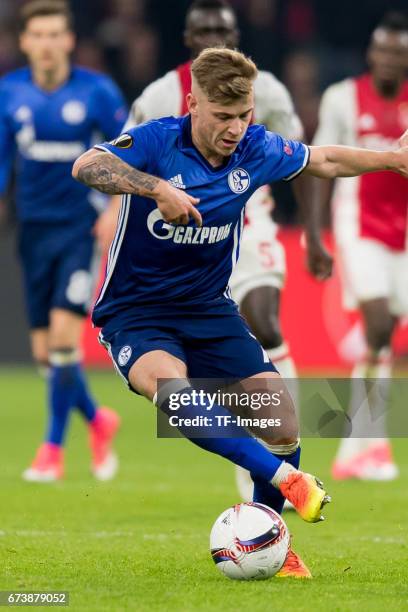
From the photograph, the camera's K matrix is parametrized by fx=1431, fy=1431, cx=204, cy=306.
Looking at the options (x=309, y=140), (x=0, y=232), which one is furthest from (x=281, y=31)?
(x=0, y=232)

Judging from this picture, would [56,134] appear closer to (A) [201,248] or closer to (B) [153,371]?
(A) [201,248]

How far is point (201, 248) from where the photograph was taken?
5.80m

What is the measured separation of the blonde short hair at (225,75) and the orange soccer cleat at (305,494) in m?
1.45

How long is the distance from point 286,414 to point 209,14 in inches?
117

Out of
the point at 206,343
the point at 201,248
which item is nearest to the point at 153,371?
the point at 206,343

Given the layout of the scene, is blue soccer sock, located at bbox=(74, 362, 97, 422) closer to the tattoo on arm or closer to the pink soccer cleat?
the pink soccer cleat

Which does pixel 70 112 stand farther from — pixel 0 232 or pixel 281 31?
pixel 281 31

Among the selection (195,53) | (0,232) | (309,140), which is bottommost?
(0,232)

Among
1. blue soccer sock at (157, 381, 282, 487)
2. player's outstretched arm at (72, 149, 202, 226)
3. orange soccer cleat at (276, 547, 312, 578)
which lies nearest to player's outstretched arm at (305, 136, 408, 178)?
player's outstretched arm at (72, 149, 202, 226)

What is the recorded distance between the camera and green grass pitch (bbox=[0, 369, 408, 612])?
513 centimetres

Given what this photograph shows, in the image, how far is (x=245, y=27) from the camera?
55.9 feet

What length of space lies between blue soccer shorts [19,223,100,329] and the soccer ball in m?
4.10

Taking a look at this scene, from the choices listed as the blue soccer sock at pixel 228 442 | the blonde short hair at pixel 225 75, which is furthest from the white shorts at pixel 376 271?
the blue soccer sock at pixel 228 442

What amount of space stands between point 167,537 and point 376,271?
135 inches
